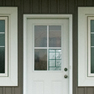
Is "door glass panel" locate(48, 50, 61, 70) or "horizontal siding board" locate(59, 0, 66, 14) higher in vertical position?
"horizontal siding board" locate(59, 0, 66, 14)

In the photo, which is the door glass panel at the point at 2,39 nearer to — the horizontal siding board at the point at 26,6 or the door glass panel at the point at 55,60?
the horizontal siding board at the point at 26,6

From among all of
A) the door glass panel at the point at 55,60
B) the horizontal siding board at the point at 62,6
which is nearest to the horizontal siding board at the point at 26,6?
the horizontal siding board at the point at 62,6

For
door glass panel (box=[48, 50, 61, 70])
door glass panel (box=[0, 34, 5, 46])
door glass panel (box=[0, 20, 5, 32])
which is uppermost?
door glass panel (box=[0, 20, 5, 32])

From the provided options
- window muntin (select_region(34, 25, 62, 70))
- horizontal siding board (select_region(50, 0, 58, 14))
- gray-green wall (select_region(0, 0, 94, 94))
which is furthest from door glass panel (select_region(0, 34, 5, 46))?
horizontal siding board (select_region(50, 0, 58, 14))

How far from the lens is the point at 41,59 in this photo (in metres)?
3.40

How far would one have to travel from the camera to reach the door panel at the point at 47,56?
338 centimetres

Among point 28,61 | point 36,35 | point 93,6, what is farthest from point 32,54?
point 93,6

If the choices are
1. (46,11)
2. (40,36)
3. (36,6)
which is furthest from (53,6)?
(40,36)

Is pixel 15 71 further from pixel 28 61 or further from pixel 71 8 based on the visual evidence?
pixel 71 8

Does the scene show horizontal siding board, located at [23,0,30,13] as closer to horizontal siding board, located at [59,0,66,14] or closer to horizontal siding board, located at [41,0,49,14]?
horizontal siding board, located at [41,0,49,14]

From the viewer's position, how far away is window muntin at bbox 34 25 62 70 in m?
3.40

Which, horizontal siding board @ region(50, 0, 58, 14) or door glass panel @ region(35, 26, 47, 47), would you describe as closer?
horizontal siding board @ region(50, 0, 58, 14)

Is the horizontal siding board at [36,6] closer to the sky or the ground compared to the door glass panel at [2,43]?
closer to the sky

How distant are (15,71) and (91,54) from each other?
150cm
